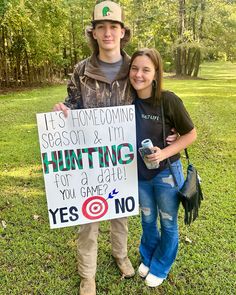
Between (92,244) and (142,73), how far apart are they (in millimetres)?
1255

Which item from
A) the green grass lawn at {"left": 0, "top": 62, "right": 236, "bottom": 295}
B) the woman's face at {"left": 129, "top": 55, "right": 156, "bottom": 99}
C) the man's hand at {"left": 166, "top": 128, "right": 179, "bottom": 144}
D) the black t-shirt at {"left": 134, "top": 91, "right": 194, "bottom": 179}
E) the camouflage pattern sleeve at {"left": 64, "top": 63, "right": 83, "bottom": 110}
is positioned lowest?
the green grass lawn at {"left": 0, "top": 62, "right": 236, "bottom": 295}

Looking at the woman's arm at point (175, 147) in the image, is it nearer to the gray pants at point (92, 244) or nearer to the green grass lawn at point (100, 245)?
the gray pants at point (92, 244)

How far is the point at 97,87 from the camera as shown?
2084mm

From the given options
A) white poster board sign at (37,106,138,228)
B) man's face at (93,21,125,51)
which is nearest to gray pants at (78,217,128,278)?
white poster board sign at (37,106,138,228)

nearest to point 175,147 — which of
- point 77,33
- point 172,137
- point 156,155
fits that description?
point 172,137

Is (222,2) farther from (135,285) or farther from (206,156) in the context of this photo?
(135,285)

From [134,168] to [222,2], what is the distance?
2992 cm

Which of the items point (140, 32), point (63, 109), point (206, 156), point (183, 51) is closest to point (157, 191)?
point (63, 109)

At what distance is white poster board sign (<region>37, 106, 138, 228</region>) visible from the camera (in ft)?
6.96

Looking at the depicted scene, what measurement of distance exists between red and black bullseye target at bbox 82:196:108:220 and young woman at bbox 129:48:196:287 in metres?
0.28

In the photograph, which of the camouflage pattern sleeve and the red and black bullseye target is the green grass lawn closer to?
the red and black bullseye target

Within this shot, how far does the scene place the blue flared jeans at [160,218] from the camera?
221 cm

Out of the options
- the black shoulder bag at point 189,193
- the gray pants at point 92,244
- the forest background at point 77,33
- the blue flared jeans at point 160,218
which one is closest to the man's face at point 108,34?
the black shoulder bag at point 189,193

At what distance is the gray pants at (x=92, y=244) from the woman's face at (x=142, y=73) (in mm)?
1018
